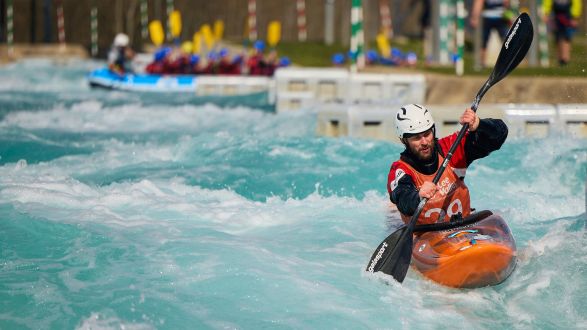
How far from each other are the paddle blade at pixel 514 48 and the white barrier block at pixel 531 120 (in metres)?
2.90

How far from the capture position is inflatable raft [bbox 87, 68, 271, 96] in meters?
14.7

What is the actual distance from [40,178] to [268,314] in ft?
11.7

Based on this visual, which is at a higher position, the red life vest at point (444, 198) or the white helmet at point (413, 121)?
the white helmet at point (413, 121)

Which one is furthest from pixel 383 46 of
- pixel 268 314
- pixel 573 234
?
pixel 268 314

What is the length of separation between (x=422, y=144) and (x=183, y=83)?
9.73 meters

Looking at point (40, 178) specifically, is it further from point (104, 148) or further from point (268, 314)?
point (268, 314)

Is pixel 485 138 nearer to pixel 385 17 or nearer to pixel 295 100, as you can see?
pixel 295 100

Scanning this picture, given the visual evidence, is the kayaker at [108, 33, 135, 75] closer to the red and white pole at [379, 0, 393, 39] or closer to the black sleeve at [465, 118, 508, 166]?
the red and white pole at [379, 0, 393, 39]

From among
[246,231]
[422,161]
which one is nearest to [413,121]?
[422,161]

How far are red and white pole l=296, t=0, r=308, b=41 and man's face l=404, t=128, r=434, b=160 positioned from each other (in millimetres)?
16342

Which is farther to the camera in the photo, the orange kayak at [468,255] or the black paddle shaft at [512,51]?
the black paddle shaft at [512,51]

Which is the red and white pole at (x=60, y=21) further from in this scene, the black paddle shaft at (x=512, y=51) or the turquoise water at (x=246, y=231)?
→ the black paddle shaft at (x=512, y=51)

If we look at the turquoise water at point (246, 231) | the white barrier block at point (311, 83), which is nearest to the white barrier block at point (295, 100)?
the white barrier block at point (311, 83)

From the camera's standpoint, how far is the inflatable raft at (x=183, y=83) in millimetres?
14742
